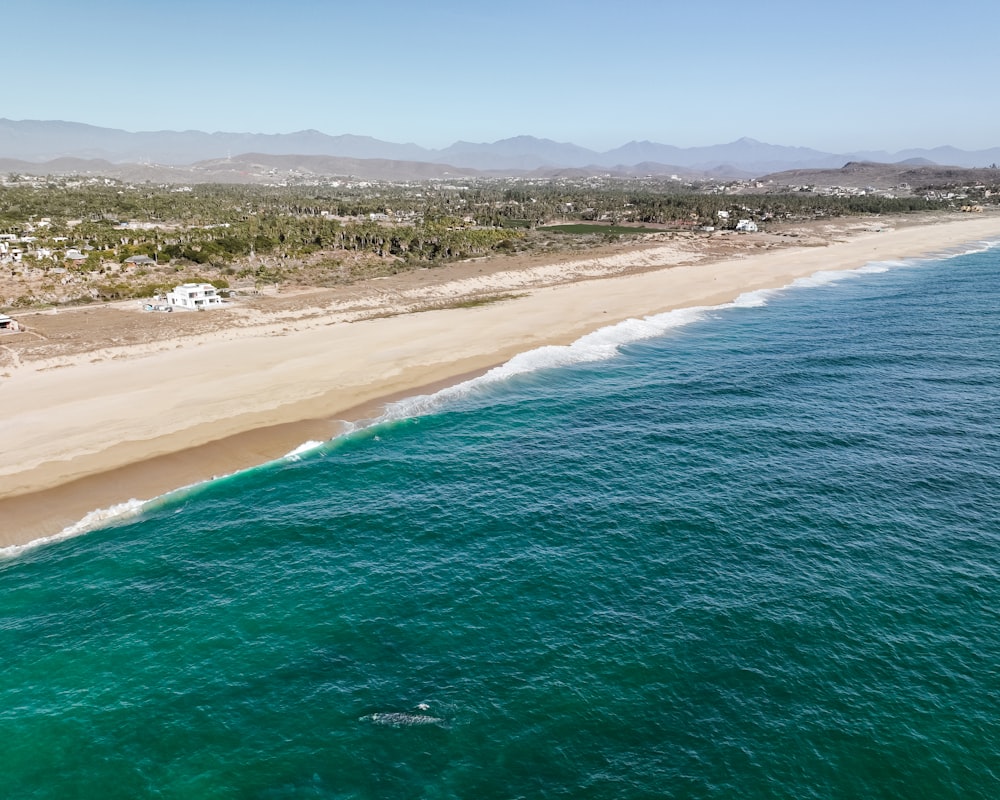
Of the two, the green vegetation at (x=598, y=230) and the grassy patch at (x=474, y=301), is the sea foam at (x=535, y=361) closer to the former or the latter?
the grassy patch at (x=474, y=301)

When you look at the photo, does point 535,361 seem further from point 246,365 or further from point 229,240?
point 229,240

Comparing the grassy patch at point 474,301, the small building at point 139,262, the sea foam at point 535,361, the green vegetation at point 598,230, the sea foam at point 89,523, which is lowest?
the sea foam at point 89,523

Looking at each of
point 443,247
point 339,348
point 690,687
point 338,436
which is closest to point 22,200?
point 443,247

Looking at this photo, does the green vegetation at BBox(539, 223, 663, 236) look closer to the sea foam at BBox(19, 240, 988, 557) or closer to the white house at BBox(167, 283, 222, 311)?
the sea foam at BBox(19, 240, 988, 557)

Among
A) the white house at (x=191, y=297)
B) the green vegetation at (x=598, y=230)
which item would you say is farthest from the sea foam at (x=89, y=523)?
the green vegetation at (x=598, y=230)

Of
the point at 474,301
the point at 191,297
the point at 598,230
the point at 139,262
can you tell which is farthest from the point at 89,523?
the point at 598,230

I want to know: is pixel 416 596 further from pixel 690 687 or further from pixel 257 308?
pixel 257 308
